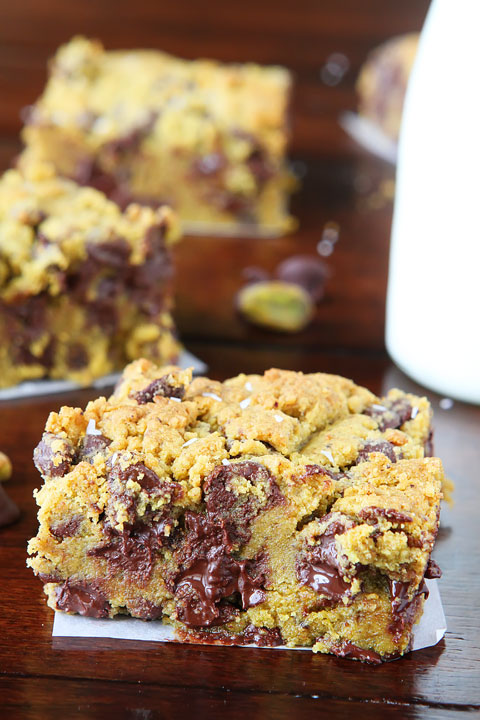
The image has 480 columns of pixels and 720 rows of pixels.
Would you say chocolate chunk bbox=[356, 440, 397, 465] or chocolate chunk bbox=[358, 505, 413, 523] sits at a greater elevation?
chocolate chunk bbox=[356, 440, 397, 465]

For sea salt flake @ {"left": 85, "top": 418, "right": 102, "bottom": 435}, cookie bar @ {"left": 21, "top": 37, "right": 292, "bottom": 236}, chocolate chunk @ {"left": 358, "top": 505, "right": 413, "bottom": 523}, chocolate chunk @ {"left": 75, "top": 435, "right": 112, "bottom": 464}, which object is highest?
cookie bar @ {"left": 21, "top": 37, "right": 292, "bottom": 236}

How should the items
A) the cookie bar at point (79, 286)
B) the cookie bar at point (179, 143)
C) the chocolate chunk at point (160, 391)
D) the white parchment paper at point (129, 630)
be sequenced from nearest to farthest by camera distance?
the white parchment paper at point (129, 630)
the chocolate chunk at point (160, 391)
the cookie bar at point (79, 286)
the cookie bar at point (179, 143)

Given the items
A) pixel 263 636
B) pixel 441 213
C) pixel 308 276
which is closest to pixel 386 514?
pixel 263 636

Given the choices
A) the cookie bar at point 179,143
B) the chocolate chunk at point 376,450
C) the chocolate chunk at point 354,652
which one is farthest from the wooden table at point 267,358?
the chocolate chunk at point 376,450

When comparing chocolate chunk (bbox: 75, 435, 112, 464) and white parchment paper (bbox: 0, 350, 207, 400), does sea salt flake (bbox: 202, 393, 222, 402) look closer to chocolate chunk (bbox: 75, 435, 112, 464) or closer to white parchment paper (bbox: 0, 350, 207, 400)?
chocolate chunk (bbox: 75, 435, 112, 464)

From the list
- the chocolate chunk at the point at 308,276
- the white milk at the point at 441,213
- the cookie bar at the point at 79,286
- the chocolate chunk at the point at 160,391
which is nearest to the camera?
the chocolate chunk at the point at 160,391

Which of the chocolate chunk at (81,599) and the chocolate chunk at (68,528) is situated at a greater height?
the chocolate chunk at (68,528)

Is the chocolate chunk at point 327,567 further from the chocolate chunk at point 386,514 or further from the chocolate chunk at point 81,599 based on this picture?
the chocolate chunk at point 81,599

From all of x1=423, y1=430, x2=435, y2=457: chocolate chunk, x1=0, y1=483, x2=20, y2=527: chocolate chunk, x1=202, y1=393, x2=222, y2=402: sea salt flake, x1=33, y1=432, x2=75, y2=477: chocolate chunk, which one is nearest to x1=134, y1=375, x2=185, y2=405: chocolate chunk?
x1=202, y1=393, x2=222, y2=402: sea salt flake
